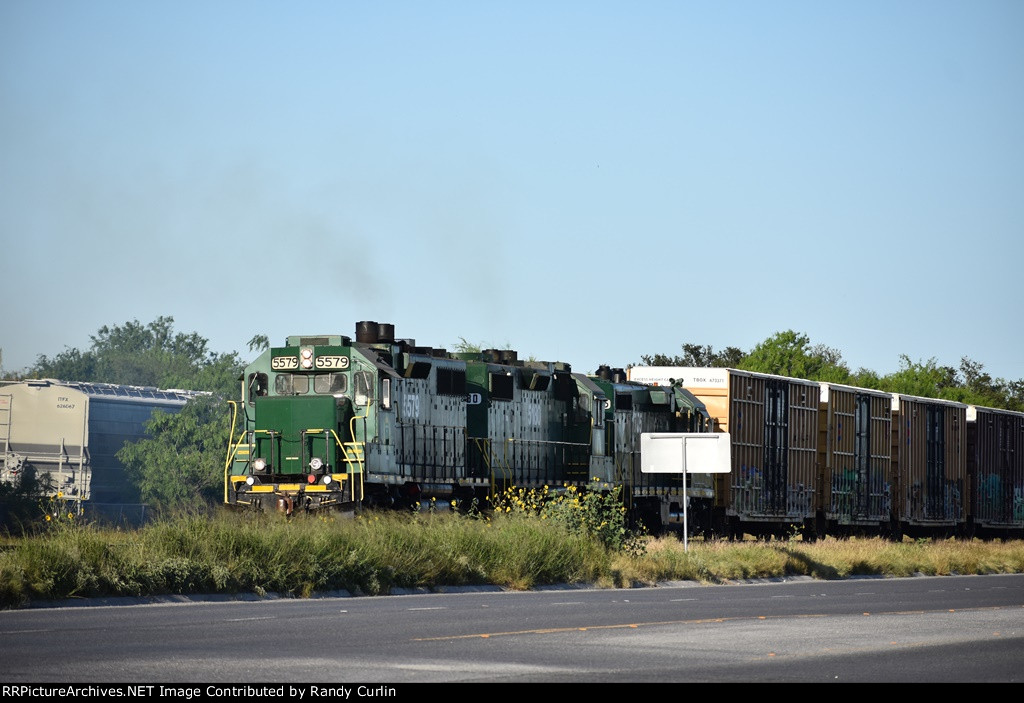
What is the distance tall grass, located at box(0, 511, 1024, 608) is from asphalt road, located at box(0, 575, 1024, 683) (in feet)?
2.32

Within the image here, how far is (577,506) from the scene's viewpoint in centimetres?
3100

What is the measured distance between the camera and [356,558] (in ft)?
79.3

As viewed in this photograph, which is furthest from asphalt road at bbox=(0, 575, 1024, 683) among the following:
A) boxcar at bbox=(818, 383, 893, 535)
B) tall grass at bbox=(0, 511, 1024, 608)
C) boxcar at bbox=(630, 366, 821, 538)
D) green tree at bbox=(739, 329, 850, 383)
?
green tree at bbox=(739, 329, 850, 383)

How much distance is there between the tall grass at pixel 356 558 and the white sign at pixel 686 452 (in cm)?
172

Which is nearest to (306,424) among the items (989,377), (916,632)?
(916,632)

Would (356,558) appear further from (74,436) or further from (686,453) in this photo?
(74,436)

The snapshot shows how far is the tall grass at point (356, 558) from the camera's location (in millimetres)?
20844

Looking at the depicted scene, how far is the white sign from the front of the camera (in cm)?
3312

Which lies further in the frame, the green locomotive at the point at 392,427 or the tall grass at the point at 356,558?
the green locomotive at the point at 392,427

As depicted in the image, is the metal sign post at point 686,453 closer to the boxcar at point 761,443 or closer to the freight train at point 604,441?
the freight train at point 604,441

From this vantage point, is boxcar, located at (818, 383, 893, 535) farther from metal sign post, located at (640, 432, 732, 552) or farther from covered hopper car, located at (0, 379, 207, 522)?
covered hopper car, located at (0, 379, 207, 522)

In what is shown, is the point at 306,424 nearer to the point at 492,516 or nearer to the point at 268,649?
the point at 492,516

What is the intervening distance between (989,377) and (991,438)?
69316mm

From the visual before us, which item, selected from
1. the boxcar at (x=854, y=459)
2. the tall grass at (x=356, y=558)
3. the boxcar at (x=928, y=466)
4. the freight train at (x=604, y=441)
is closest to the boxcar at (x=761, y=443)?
the freight train at (x=604, y=441)
